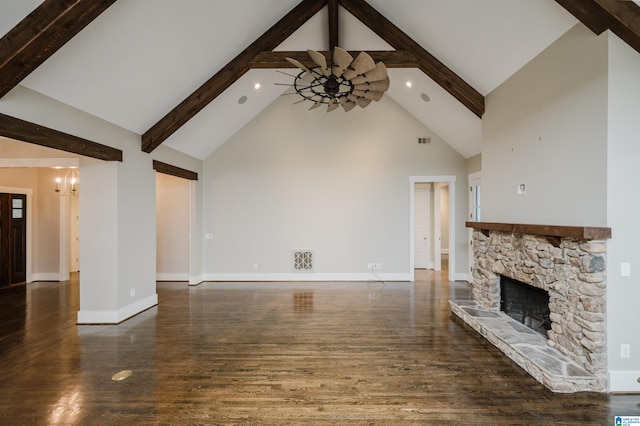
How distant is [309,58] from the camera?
4.58m

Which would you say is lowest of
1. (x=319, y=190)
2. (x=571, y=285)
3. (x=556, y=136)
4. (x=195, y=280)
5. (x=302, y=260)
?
(x=195, y=280)

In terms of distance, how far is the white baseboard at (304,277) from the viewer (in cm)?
680

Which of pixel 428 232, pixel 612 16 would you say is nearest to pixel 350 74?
pixel 612 16

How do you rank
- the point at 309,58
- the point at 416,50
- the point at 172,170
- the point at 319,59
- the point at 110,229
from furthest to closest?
the point at 172,170
the point at 309,58
the point at 416,50
the point at 110,229
the point at 319,59

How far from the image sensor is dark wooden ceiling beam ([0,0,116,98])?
A: 253 cm

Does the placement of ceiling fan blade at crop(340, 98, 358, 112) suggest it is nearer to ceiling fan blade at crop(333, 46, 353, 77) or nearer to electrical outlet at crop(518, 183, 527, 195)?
ceiling fan blade at crop(333, 46, 353, 77)

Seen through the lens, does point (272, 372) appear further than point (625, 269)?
Yes

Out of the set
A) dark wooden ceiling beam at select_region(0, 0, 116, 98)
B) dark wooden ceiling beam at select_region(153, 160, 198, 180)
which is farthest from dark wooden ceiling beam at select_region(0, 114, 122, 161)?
dark wooden ceiling beam at select_region(153, 160, 198, 180)

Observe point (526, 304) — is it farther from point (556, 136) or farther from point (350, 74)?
point (350, 74)

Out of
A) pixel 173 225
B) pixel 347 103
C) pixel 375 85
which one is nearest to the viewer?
pixel 375 85

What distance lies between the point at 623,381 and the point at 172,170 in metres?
6.51

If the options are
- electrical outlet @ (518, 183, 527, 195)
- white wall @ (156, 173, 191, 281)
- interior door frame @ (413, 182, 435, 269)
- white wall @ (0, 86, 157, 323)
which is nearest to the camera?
electrical outlet @ (518, 183, 527, 195)

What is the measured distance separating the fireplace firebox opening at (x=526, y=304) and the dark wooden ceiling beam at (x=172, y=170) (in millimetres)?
5602

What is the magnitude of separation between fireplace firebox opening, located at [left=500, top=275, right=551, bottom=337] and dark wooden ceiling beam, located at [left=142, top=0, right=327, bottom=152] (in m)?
4.68
